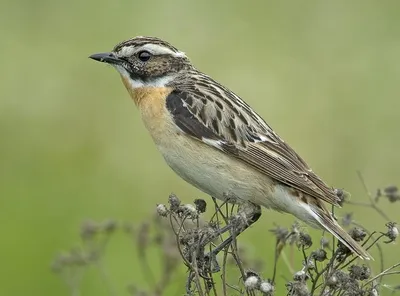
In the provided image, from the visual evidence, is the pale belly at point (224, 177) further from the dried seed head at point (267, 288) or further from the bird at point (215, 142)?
the dried seed head at point (267, 288)

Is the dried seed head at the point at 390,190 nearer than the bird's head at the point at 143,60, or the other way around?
A: the dried seed head at the point at 390,190

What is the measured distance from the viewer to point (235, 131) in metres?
7.55

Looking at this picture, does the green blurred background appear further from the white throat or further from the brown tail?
the brown tail

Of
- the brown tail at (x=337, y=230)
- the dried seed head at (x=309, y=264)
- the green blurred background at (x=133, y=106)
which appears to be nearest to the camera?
the dried seed head at (x=309, y=264)

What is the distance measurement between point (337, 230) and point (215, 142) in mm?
1113

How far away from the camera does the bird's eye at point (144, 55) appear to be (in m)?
7.93

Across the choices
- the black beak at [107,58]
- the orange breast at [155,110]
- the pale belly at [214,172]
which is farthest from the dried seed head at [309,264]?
the black beak at [107,58]

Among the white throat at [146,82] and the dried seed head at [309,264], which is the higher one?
the white throat at [146,82]

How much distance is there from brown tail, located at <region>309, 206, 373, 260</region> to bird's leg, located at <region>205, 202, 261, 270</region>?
Result: 39cm

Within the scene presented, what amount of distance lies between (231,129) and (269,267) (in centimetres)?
295

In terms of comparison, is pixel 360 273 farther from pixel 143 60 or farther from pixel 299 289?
pixel 143 60

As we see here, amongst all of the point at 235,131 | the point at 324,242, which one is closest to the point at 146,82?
the point at 235,131

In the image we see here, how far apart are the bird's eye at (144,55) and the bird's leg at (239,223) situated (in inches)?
48.1

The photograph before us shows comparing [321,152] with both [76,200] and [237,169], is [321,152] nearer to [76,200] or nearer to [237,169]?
[76,200]
